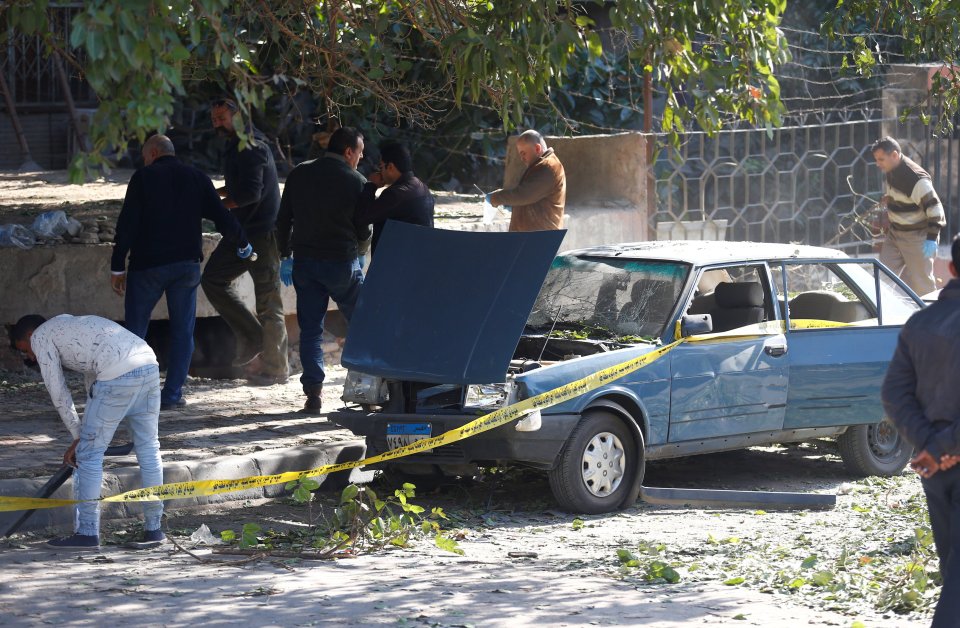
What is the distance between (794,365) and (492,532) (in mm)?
2412

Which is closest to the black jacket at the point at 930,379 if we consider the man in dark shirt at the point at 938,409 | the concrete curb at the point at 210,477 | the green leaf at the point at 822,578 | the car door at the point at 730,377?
the man in dark shirt at the point at 938,409

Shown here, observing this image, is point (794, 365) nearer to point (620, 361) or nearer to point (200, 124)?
point (620, 361)

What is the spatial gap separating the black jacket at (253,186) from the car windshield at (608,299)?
99.7 inches

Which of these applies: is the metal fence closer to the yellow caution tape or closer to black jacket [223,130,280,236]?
black jacket [223,130,280,236]

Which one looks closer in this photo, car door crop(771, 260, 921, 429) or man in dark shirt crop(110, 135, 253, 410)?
car door crop(771, 260, 921, 429)

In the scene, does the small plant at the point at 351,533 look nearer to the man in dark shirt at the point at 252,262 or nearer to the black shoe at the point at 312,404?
the black shoe at the point at 312,404

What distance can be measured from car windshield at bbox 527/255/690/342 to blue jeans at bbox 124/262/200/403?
253 cm

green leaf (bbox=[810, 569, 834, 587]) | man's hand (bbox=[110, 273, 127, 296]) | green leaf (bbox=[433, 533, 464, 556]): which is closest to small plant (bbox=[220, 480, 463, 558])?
green leaf (bbox=[433, 533, 464, 556])

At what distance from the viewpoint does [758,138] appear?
15656mm

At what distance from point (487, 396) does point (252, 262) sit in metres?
3.33

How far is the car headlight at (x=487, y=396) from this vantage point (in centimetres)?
776

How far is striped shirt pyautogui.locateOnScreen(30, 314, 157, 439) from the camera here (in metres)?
6.47

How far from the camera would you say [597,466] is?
791cm

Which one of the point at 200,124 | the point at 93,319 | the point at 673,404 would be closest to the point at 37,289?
the point at 93,319
